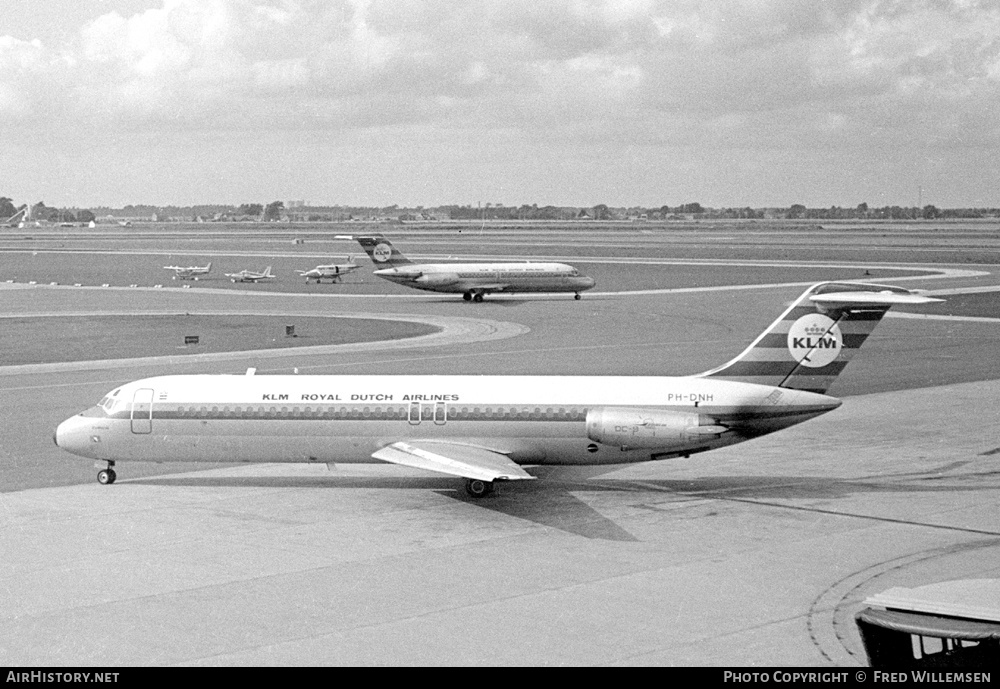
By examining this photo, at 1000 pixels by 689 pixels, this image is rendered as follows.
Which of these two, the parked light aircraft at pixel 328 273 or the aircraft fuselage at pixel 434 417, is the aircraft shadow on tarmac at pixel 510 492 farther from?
the parked light aircraft at pixel 328 273

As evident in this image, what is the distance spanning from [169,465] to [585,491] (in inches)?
464

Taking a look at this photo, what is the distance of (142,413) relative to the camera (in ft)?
106

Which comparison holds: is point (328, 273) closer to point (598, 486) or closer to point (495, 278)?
point (495, 278)

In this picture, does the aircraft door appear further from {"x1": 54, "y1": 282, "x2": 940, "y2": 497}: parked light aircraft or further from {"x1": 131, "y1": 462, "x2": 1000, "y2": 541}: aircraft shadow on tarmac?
{"x1": 131, "y1": 462, "x2": 1000, "y2": 541}: aircraft shadow on tarmac

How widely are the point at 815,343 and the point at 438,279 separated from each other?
207 feet

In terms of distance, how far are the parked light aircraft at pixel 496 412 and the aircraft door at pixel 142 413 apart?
0.11 ft

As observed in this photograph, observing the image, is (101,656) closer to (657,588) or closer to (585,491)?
(657,588)

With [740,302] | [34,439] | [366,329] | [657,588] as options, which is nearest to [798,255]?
[740,302]

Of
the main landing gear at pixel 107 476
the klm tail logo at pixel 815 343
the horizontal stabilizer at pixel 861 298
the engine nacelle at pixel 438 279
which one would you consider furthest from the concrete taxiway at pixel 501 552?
the engine nacelle at pixel 438 279

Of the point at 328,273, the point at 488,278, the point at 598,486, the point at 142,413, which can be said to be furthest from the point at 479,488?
the point at 328,273

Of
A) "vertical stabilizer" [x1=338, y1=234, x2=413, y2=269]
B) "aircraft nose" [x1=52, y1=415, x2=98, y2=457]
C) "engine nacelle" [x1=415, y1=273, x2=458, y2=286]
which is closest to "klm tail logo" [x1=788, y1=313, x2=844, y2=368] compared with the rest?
"aircraft nose" [x1=52, y1=415, x2=98, y2=457]

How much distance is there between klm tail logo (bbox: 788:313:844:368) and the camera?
105 ft

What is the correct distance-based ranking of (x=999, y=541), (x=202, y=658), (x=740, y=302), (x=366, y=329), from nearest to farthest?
1. (x=202, y=658)
2. (x=999, y=541)
3. (x=366, y=329)
4. (x=740, y=302)

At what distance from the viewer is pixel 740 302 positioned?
9225 centimetres
